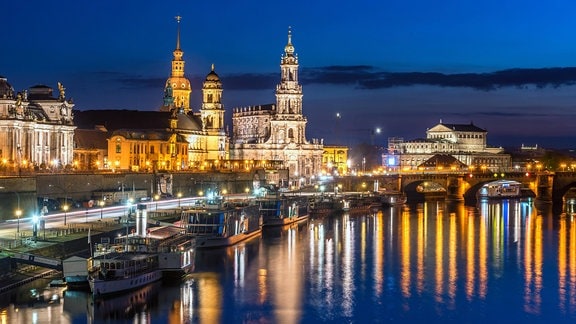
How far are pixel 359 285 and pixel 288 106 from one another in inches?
3266

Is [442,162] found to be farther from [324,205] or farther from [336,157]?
[324,205]

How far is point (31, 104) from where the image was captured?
87.6 m

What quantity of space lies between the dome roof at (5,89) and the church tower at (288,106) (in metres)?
56.9

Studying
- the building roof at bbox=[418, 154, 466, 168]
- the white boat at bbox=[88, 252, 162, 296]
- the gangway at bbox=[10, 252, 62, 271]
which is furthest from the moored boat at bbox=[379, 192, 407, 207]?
the gangway at bbox=[10, 252, 62, 271]

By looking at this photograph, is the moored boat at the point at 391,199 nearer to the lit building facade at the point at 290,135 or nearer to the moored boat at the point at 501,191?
the lit building facade at the point at 290,135

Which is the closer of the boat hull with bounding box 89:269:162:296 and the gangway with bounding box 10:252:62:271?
the boat hull with bounding box 89:269:162:296

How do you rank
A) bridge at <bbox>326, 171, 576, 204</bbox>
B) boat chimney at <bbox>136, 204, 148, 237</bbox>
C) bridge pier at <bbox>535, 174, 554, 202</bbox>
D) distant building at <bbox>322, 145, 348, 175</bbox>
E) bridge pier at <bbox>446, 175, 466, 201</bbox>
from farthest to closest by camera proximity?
distant building at <bbox>322, 145, 348, 175</bbox>, bridge pier at <bbox>446, 175, 466, 201</bbox>, bridge pier at <bbox>535, 174, 554, 202</bbox>, bridge at <bbox>326, 171, 576, 204</bbox>, boat chimney at <bbox>136, 204, 148, 237</bbox>

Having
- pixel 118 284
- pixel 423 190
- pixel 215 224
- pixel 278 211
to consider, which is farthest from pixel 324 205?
pixel 118 284

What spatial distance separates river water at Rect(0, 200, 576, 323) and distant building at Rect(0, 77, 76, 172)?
2416cm

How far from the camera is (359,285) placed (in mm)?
49688

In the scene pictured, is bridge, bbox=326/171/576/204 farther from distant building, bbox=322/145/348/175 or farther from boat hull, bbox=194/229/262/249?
boat hull, bbox=194/229/262/249

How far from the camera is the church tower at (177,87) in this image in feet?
467

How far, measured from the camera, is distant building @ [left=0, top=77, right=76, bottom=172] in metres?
78.3

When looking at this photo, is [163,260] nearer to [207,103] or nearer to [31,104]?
[31,104]
